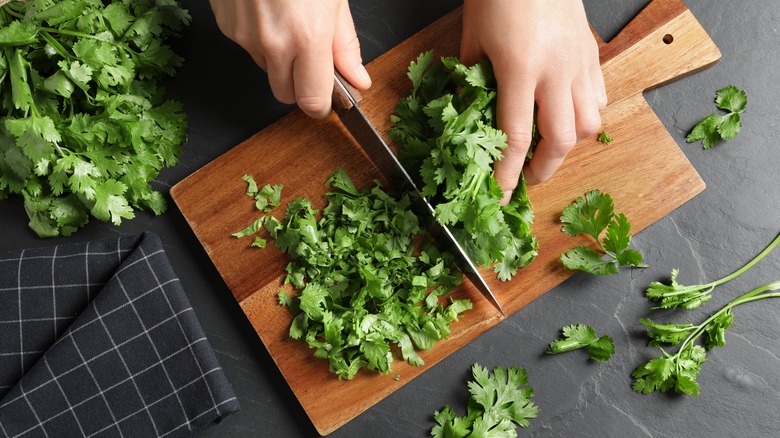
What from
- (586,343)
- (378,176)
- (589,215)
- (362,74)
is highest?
(362,74)

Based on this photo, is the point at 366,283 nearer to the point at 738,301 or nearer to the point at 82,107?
the point at 82,107

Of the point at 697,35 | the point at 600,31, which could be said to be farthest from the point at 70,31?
the point at 697,35

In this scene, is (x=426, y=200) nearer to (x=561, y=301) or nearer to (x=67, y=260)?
(x=561, y=301)

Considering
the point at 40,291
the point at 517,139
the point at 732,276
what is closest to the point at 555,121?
the point at 517,139

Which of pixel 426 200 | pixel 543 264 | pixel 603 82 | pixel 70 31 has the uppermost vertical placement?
pixel 603 82

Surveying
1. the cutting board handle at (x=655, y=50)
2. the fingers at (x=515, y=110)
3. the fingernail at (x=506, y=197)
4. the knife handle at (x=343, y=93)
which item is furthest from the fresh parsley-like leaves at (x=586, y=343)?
the knife handle at (x=343, y=93)

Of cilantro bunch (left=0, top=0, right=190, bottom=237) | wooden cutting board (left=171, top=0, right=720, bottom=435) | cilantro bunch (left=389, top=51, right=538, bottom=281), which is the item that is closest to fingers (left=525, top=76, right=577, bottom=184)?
cilantro bunch (left=389, top=51, right=538, bottom=281)

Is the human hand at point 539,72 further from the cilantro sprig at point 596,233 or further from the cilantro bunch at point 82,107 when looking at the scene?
the cilantro bunch at point 82,107
